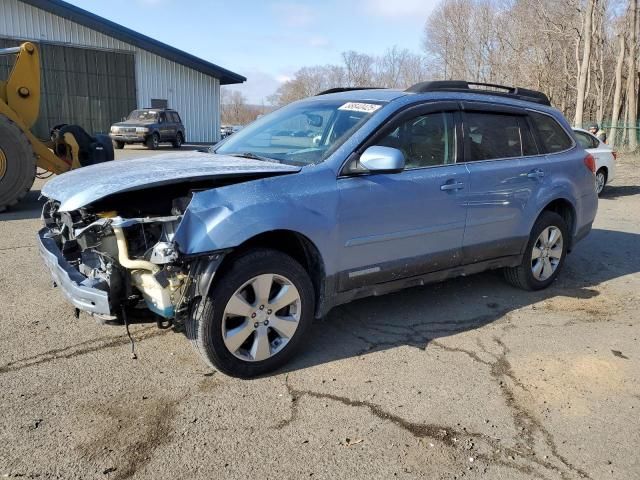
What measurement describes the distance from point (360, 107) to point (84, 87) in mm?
26607

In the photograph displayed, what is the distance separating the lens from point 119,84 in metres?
28.1

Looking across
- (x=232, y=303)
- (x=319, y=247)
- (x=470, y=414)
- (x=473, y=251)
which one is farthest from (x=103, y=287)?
(x=473, y=251)

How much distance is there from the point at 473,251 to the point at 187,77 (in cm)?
2814

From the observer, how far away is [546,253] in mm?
5438

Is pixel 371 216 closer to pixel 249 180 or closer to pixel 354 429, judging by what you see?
pixel 249 180

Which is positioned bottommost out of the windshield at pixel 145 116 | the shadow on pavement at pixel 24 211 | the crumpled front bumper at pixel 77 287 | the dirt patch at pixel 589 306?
the dirt patch at pixel 589 306

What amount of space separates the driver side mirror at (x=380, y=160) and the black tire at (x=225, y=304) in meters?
0.82

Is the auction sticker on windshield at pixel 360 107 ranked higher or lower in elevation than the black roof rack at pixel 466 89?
lower

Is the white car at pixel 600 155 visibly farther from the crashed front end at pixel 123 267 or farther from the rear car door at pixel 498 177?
the crashed front end at pixel 123 267

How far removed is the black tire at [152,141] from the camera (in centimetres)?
2405

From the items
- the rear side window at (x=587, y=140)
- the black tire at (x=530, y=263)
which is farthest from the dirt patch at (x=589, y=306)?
the rear side window at (x=587, y=140)

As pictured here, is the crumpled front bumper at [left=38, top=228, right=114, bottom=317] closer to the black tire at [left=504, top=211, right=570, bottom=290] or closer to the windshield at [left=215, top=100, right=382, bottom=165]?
the windshield at [left=215, top=100, right=382, bottom=165]

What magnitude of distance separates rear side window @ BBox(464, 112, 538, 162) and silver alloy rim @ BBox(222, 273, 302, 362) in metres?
2.06

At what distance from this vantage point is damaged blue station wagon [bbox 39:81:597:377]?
321cm
